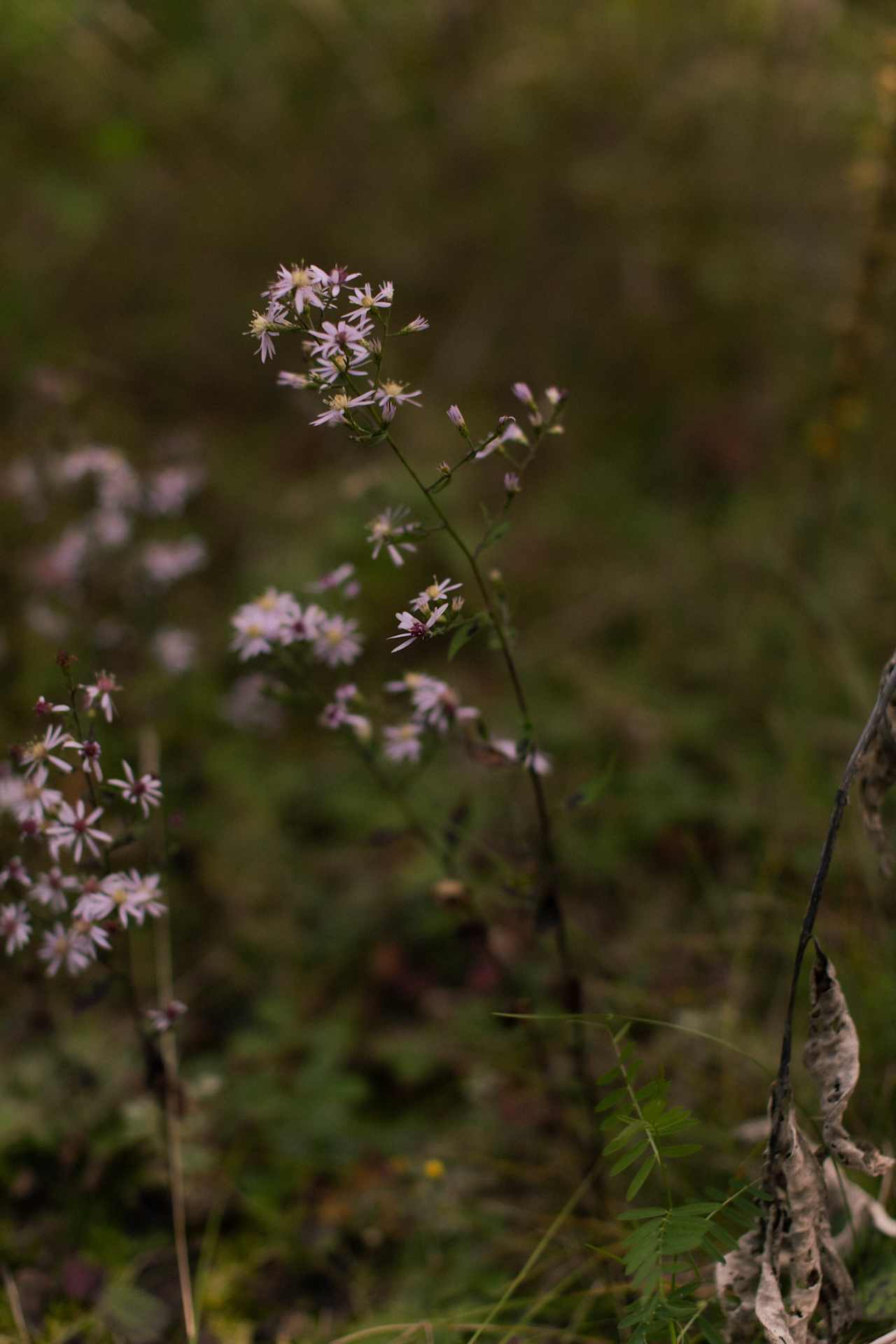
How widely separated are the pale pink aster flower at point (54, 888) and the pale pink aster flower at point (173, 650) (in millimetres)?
1467

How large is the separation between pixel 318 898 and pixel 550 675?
1.09 metres

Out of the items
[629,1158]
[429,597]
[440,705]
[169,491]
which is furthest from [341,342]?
[169,491]

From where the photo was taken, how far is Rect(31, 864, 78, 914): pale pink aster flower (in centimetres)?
157

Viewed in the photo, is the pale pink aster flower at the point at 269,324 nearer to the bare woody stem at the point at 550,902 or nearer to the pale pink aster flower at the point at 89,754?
the bare woody stem at the point at 550,902

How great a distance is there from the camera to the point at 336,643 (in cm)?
177

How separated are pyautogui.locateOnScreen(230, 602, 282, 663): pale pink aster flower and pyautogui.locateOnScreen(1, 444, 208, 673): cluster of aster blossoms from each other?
1.06 meters

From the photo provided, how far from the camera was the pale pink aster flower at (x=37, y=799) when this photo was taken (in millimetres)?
1571

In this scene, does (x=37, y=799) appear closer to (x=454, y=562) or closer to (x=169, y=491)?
(x=169, y=491)

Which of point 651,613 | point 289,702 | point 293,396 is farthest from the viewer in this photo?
point 293,396

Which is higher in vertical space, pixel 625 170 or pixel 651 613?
pixel 625 170

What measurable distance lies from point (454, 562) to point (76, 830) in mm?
2078

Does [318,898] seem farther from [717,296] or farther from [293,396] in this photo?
[717,296]

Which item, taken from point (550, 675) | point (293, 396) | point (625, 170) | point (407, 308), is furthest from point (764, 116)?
point (550, 675)

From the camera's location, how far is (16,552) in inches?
146
